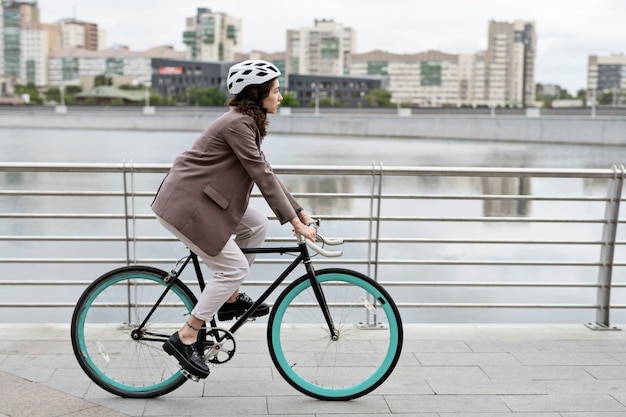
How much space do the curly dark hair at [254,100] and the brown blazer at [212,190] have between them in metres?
0.04

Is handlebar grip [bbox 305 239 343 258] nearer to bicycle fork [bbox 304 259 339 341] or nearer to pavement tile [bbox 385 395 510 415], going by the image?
bicycle fork [bbox 304 259 339 341]

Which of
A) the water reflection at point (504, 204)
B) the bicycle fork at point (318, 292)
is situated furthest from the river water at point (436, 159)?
the bicycle fork at point (318, 292)

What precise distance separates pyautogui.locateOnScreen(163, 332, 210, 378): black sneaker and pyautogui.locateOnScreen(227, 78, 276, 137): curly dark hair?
3.78 ft

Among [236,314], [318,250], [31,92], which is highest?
[318,250]

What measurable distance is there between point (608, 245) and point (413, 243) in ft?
30.8

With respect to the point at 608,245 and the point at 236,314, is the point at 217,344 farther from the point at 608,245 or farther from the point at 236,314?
the point at 608,245

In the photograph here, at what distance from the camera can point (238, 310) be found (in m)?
4.61

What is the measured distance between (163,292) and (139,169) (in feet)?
5.58

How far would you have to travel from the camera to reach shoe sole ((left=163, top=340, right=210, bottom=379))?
442 centimetres

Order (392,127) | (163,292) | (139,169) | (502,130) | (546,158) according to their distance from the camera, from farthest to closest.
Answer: (392,127) < (502,130) < (546,158) < (139,169) < (163,292)

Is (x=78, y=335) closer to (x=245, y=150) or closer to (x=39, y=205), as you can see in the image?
(x=245, y=150)

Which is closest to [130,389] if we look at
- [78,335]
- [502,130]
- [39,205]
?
[78,335]

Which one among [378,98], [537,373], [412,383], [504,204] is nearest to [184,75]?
[378,98]

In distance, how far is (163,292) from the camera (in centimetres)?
457
